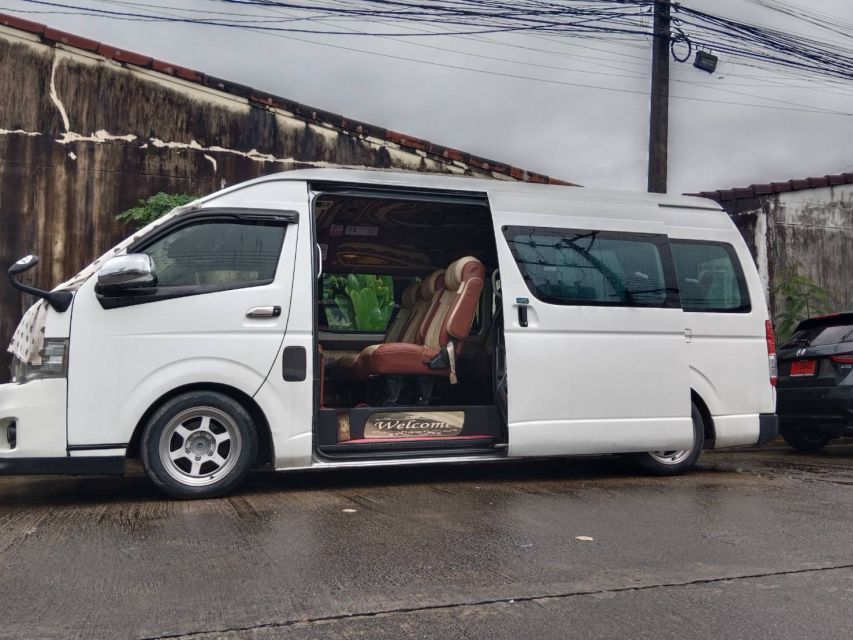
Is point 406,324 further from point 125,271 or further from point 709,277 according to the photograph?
point 125,271

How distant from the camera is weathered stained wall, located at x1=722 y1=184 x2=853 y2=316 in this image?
14492 millimetres

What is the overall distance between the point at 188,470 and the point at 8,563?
168 cm

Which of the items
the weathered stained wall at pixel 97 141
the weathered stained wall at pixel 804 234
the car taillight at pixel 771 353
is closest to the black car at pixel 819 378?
the car taillight at pixel 771 353

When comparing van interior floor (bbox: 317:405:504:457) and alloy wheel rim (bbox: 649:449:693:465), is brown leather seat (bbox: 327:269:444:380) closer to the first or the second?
van interior floor (bbox: 317:405:504:457)

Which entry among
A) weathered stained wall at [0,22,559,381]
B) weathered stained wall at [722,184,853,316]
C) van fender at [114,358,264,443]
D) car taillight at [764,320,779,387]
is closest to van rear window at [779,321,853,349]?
car taillight at [764,320,779,387]

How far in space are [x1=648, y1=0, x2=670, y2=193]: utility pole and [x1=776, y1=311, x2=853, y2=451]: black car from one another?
3.13m

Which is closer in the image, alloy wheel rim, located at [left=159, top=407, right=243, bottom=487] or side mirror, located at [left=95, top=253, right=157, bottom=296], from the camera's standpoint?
side mirror, located at [left=95, top=253, right=157, bottom=296]

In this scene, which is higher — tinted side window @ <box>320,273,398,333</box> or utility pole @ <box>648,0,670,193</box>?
utility pole @ <box>648,0,670,193</box>

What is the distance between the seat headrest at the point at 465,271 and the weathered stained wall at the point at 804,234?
8632 mm

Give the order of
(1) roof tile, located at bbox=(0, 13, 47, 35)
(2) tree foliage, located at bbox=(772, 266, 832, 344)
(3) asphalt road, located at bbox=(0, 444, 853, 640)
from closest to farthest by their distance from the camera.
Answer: (3) asphalt road, located at bbox=(0, 444, 853, 640)
(1) roof tile, located at bbox=(0, 13, 47, 35)
(2) tree foliage, located at bbox=(772, 266, 832, 344)

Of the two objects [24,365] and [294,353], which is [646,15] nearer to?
[294,353]

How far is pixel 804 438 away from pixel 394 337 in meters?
4.85

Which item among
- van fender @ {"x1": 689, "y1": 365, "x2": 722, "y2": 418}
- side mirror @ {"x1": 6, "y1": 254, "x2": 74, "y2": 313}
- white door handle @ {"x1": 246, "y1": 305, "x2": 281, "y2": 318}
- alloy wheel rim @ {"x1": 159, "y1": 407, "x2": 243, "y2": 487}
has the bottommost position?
alloy wheel rim @ {"x1": 159, "y1": 407, "x2": 243, "y2": 487}

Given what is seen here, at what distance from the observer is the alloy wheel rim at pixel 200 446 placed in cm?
579
